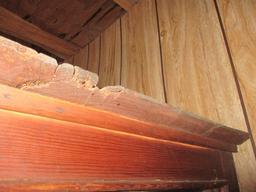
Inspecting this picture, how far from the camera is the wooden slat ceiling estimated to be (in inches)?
91.0

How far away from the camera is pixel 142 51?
2078mm

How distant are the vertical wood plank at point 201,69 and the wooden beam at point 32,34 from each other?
1429 mm

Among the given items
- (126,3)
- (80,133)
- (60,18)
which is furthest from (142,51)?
(80,133)

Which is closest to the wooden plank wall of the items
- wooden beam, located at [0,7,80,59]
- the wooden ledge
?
the wooden ledge

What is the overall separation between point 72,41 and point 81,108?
2445mm

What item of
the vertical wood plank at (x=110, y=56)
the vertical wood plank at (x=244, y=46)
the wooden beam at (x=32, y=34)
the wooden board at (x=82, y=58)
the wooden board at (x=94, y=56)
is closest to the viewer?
the vertical wood plank at (x=244, y=46)

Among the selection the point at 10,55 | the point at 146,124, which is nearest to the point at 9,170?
the point at 10,55

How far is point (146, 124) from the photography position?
2.54 ft

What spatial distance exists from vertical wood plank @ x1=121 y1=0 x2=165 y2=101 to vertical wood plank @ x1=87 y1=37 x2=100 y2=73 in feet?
1.49

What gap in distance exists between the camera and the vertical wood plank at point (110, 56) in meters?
2.30

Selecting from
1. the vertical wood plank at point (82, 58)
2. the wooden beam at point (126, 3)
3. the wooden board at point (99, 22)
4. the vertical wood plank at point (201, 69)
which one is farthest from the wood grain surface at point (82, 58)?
the vertical wood plank at point (201, 69)

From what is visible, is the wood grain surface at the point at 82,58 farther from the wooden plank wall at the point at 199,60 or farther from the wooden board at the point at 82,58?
the wooden plank wall at the point at 199,60

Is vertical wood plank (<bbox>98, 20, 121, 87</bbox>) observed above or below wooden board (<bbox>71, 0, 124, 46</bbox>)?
below

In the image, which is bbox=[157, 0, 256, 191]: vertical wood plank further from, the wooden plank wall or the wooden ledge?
the wooden ledge
